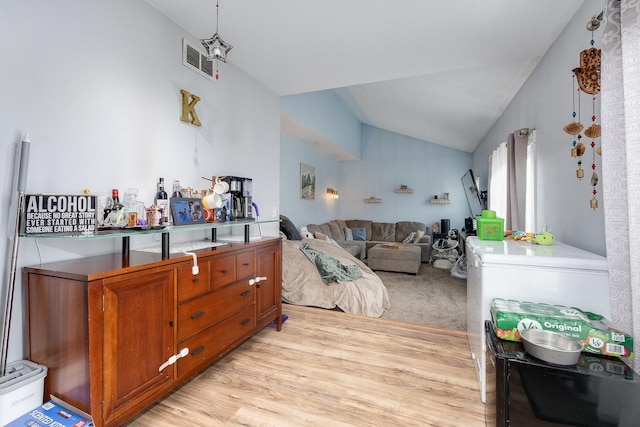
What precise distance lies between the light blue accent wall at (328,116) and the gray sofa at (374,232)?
173 cm

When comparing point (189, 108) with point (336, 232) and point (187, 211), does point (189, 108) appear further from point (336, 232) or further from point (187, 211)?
point (336, 232)

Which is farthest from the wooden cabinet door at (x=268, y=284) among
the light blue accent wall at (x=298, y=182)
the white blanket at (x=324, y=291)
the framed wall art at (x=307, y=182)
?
the framed wall art at (x=307, y=182)

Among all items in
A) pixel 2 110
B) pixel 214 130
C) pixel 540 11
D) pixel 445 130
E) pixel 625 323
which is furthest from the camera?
pixel 445 130

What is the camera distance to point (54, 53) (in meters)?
1.49

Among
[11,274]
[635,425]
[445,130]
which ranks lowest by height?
[635,425]

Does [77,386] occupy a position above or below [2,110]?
below

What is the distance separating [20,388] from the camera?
122 cm

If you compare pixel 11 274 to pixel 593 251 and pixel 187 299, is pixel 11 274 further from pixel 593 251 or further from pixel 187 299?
pixel 593 251

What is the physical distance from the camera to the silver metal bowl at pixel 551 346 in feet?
3.55

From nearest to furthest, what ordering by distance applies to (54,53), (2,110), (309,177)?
(2,110) → (54,53) → (309,177)

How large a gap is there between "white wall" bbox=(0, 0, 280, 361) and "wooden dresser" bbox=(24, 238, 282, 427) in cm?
21

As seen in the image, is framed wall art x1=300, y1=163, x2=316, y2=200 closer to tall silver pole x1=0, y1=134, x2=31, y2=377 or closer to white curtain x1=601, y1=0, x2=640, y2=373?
tall silver pole x1=0, y1=134, x2=31, y2=377

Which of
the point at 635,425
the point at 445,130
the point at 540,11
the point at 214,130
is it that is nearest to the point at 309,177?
the point at 445,130

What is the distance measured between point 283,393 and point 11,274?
142 centimetres
